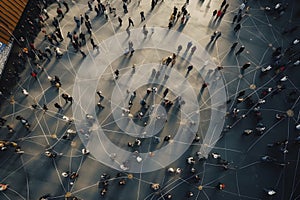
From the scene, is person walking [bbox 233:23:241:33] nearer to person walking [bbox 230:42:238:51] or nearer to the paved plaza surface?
the paved plaza surface

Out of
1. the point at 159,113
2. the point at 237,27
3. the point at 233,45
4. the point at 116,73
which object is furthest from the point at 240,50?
the point at 116,73

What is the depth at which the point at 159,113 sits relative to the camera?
2323cm

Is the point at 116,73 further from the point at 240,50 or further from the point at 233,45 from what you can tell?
the point at 240,50

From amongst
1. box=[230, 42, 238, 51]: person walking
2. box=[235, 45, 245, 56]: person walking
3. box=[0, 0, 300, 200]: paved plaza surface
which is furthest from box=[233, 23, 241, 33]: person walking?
box=[235, 45, 245, 56]: person walking

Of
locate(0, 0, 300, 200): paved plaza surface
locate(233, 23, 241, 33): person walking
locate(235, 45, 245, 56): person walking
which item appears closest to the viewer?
locate(0, 0, 300, 200): paved plaza surface

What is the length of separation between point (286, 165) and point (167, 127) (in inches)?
417

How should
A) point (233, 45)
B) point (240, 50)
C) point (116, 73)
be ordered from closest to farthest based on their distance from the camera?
point (116, 73) → point (240, 50) → point (233, 45)

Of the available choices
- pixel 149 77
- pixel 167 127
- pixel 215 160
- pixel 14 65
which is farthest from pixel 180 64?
pixel 14 65

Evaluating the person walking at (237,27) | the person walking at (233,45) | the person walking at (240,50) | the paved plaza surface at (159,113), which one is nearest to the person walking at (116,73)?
the paved plaza surface at (159,113)

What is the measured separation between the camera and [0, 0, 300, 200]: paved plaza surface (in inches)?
831

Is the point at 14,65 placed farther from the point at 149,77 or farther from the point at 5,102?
the point at 149,77

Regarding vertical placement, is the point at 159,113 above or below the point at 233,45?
below

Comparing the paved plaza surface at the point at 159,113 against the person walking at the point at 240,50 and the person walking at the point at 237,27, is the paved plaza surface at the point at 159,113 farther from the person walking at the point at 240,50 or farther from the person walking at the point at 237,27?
Answer: the person walking at the point at 237,27

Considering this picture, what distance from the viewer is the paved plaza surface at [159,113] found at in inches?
831
